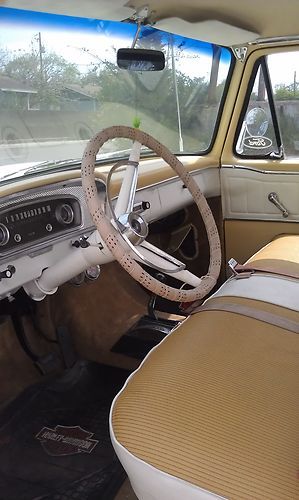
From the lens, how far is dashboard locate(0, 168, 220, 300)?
5.27 feet

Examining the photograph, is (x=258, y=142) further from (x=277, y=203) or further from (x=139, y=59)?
(x=139, y=59)

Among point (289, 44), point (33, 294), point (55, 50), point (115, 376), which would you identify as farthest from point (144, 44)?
point (115, 376)

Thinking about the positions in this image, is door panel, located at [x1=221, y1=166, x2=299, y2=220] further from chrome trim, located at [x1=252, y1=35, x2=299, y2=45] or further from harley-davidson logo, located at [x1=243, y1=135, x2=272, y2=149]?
chrome trim, located at [x1=252, y1=35, x2=299, y2=45]

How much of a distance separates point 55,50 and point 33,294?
107cm

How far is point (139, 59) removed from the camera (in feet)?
7.63

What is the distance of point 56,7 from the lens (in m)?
1.96

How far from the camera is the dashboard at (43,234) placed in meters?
1.61

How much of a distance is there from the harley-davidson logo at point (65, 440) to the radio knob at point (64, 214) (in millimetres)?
845

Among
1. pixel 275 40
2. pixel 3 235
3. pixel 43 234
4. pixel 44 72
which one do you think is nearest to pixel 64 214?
pixel 43 234

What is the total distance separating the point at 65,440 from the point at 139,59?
164 centimetres

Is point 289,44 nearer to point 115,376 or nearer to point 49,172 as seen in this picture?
point 49,172

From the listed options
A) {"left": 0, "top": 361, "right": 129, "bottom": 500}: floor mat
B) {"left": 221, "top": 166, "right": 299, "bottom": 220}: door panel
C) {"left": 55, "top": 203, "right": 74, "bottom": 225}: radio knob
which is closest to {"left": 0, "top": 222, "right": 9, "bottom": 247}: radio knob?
{"left": 55, "top": 203, "right": 74, "bottom": 225}: radio knob

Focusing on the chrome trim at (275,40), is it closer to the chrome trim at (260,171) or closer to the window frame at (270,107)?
the window frame at (270,107)

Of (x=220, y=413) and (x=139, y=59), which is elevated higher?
(x=139, y=59)
